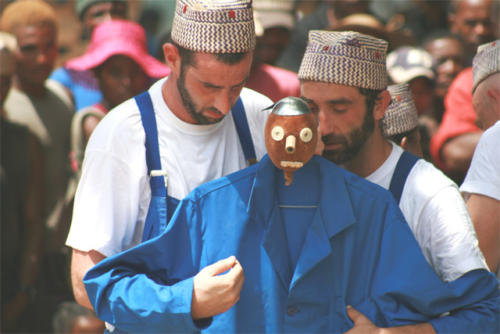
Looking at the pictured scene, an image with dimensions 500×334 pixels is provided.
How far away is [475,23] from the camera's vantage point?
495 cm

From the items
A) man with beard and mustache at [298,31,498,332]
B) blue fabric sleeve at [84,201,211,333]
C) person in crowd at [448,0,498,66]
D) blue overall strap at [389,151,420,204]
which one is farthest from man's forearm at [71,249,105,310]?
person in crowd at [448,0,498,66]

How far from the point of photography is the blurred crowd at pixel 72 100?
3.97m

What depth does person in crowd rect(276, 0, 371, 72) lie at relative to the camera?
4.68 m

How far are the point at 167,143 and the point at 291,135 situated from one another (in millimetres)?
560

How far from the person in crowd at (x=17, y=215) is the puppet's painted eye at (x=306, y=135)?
101 inches

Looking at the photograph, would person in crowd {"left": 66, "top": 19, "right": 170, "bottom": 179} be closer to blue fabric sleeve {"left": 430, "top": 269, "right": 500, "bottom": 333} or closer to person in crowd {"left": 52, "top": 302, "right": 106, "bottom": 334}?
person in crowd {"left": 52, "top": 302, "right": 106, "bottom": 334}

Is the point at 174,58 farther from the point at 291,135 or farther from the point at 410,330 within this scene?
the point at 410,330

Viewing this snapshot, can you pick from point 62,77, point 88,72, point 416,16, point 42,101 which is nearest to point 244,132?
point 88,72

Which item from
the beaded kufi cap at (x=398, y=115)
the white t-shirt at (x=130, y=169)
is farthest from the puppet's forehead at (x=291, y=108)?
the beaded kufi cap at (x=398, y=115)

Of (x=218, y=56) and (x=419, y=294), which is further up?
(x=218, y=56)

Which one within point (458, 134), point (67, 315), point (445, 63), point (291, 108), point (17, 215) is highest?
point (291, 108)

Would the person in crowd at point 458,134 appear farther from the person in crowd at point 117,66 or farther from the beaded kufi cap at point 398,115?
the person in crowd at point 117,66

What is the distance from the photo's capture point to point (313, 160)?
85.7 inches

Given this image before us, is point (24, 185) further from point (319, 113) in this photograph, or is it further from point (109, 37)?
point (319, 113)
